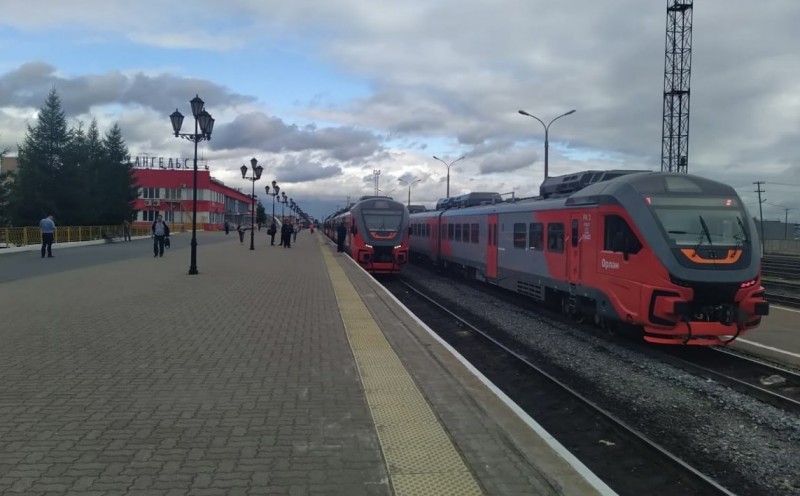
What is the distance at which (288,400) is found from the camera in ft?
18.7

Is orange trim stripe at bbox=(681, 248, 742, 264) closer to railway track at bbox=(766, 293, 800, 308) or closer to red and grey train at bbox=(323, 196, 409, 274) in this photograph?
railway track at bbox=(766, 293, 800, 308)

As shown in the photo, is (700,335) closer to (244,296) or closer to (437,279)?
(244,296)

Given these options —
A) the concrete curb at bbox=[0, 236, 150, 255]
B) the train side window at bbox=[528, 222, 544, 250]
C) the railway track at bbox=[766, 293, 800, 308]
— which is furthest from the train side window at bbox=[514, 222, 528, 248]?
the concrete curb at bbox=[0, 236, 150, 255]

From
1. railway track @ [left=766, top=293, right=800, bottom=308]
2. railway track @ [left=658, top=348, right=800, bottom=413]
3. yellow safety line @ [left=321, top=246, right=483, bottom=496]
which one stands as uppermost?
yellow safety line @ [left=321, top=246, right=483, bottom=496]

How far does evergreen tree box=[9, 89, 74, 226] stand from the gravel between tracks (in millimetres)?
32631

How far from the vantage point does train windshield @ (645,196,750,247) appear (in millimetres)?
9609

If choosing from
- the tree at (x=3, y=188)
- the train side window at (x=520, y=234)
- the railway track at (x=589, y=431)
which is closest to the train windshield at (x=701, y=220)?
the railway track at (x=589, y=431)

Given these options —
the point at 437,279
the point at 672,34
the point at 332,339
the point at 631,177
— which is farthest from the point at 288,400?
the point at 672,34

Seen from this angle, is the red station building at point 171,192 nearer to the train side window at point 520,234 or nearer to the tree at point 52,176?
the tree at point 52,176

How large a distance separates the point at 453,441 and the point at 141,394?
2957mm

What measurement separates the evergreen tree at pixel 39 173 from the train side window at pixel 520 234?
29474 millimetres

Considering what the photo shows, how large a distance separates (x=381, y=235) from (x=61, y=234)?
1983cm

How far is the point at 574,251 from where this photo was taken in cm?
1220

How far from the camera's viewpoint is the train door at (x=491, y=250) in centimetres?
1794
